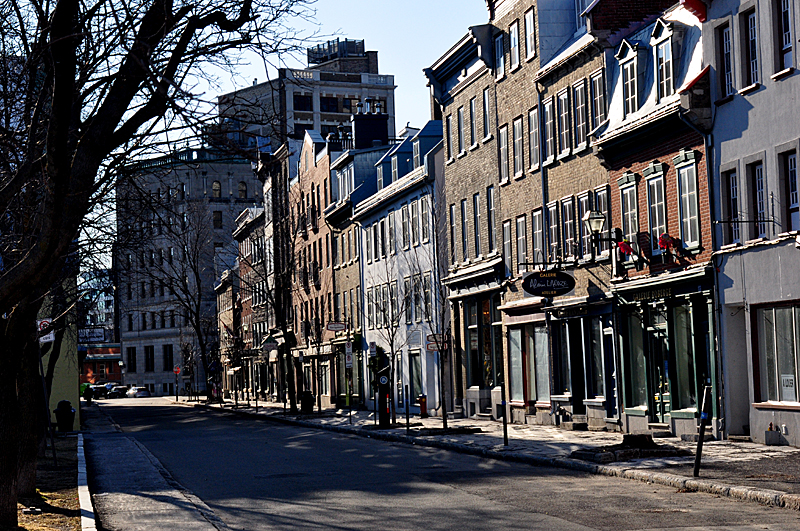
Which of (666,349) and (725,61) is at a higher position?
(725,61)

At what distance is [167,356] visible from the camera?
442 feet

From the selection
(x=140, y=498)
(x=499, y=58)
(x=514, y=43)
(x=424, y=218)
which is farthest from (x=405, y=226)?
(x=140, y=498)

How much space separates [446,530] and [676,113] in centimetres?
1466

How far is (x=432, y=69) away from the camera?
142 feet

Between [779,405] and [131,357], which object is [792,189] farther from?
[131,357]

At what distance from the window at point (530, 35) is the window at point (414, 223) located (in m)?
13.0

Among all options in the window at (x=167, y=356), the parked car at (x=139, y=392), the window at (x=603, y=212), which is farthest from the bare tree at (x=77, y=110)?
the window at (x=167, y=356)

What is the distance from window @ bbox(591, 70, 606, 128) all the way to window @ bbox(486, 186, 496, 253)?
8535mm

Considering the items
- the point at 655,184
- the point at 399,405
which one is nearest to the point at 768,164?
the point at 655,184

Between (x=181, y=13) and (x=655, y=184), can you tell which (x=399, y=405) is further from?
(x=181, y=13)

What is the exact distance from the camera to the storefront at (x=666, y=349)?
24.3m

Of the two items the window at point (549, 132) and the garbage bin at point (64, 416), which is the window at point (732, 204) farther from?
the garbage bin at point (64, 416)

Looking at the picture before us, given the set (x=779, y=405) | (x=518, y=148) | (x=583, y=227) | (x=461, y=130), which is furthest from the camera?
(x=461, y=130)

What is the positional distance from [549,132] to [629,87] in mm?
5493
